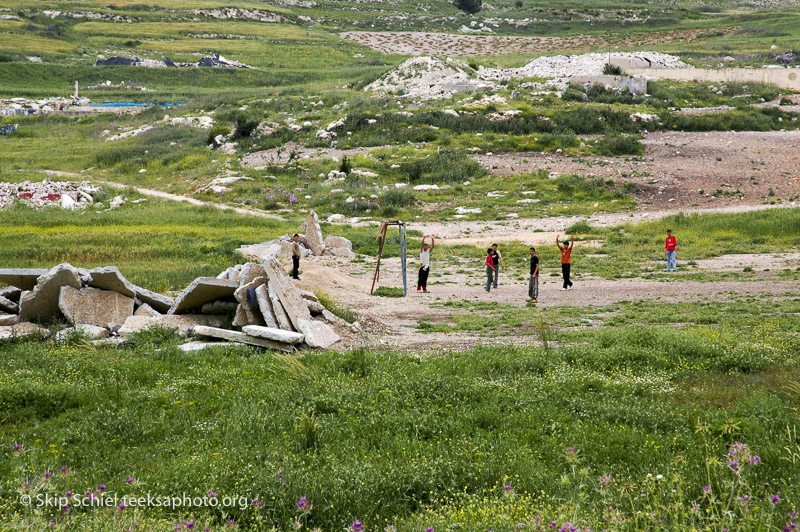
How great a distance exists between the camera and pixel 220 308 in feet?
39.0

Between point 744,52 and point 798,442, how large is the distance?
82.8 meters

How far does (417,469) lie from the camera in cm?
586

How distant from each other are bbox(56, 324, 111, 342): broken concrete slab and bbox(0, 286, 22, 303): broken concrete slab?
1914 millimetres

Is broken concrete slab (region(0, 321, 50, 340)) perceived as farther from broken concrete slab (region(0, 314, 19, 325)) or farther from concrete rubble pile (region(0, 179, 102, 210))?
concrete rubble pile (region(0, 179, 102, 210))

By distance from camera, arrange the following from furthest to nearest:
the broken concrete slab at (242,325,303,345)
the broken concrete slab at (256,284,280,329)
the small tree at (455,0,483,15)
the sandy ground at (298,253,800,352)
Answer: the small tree at (455,0,483,15) → the sandy ground at (298,253,800,352) → the broken concrete slab at (256,284,280,329) → the broken concrete slab at (242,325,303,345)

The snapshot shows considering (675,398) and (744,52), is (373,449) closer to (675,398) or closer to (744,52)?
(675,398)

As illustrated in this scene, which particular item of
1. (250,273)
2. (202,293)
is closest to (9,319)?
(202,293)

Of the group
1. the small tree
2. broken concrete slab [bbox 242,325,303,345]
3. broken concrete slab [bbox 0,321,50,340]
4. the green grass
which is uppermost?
the small tree

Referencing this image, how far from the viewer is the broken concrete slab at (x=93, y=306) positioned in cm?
1119

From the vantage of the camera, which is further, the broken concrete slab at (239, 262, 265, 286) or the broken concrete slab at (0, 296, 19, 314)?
the broken concrete slab at (239, 262, 265, 286)

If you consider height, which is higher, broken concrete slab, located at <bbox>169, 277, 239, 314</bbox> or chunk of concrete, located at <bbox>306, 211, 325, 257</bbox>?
broken concrete slab, located at <bbox>169, 277, 239, 314</bbox>

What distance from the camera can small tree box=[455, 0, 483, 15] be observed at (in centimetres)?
14759

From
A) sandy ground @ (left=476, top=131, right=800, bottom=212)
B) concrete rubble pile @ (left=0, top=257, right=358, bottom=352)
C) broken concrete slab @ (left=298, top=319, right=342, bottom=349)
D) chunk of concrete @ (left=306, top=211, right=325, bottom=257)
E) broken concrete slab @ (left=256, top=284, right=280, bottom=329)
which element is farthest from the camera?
sandy ground @ (left=476, top=131, right=800, bottom=212)

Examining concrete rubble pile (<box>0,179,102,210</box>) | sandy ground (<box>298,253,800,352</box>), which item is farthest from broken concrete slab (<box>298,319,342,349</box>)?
concrete rubble pile (<box>0,179,102,210</box>)
